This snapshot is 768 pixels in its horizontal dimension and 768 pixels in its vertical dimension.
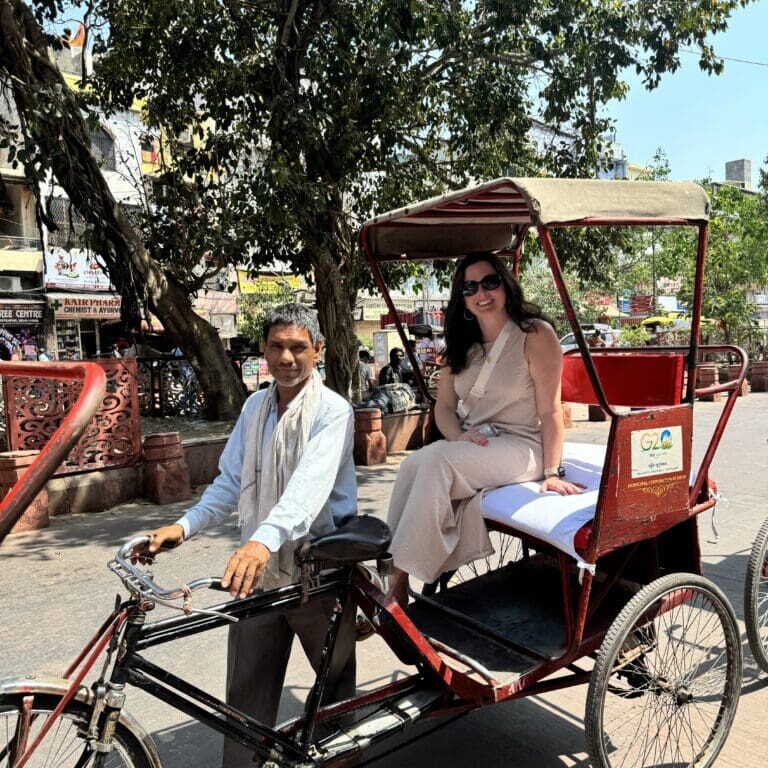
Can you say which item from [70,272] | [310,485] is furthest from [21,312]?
[310,485]

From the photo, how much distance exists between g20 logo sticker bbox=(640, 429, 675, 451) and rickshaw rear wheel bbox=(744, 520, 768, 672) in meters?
0.84

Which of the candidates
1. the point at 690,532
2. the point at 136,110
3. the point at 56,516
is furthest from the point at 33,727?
the point at 136,110

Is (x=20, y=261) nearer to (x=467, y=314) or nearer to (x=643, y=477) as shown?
(x=467, y=314)

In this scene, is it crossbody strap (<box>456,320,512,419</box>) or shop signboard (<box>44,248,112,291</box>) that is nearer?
crossbody strap (<box>456,320,512,419</box>)

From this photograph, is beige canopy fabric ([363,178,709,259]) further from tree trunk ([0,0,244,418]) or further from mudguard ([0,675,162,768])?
tree trunk ([0,0,244,418])

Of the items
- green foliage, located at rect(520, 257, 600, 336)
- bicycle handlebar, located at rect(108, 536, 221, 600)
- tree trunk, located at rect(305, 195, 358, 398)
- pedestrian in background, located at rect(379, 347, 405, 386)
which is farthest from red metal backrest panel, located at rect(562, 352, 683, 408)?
green foliage, located at rect(520, 257, 600, 336)

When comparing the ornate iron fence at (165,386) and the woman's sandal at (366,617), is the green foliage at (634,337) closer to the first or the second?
the ornate iron fence at (165,386)

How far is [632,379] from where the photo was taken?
3572 mm

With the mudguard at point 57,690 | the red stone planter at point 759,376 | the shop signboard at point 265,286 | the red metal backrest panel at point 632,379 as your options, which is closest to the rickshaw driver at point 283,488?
the mudguard at point 57,690

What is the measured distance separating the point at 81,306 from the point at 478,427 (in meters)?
22.1

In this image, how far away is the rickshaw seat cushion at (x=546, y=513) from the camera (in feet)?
8.05

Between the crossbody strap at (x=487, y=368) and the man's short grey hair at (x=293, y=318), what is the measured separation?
92cm

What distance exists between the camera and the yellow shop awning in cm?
2152

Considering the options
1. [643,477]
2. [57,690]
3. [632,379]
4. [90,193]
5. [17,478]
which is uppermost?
[90,193]
